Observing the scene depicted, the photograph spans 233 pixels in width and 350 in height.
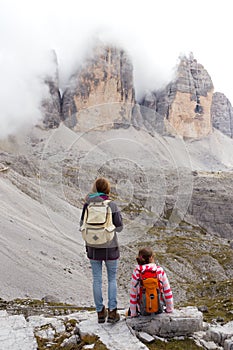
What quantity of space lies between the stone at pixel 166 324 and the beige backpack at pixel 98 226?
2.02m

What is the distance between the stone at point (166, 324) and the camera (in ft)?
26.8

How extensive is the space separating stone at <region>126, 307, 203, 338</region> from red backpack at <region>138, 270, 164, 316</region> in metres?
0.21

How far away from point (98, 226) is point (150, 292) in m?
1.96

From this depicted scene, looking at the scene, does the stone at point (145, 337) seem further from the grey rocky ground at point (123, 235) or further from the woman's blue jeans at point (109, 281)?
the grey rocky ground at point (123, 235)

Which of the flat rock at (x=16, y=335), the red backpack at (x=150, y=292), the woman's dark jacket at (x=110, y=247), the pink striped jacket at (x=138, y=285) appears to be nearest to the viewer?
the flat rock at (x=16, y=335)

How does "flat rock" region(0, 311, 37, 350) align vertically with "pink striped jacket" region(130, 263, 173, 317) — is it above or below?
below

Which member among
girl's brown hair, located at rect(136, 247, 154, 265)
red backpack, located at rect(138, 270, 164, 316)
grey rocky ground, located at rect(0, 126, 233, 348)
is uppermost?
girl's brown hair, located at rect(136, 247, 154, 265)

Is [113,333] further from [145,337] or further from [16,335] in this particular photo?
[16,335]

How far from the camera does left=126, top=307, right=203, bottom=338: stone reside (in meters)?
8.16

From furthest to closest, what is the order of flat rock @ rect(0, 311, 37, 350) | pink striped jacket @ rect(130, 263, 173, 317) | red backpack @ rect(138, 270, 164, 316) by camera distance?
pink striped jacket @ rect(130, 263, 173, 317) < red backpack @ rect(138, 270, 164, 316) < flat rock @ rect(0, 311, 37, 350)

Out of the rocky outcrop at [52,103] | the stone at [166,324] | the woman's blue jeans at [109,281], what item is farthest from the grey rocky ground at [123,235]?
the rocky outcrop at [52,103]

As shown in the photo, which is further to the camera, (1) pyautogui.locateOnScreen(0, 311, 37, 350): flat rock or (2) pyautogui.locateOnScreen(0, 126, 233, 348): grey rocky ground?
(2) pyautogui.locateOnScreen(0, 126, 233, 348): grey rocky ground

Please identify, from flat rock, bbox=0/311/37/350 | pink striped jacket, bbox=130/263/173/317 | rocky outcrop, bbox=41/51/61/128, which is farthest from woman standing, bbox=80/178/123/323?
rocky outcrop, bbox=41/51/61/128

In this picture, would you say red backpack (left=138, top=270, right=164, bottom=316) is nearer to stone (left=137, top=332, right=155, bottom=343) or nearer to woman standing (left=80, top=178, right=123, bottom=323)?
stone (left=137, top=332, right=155, bottom=343)
